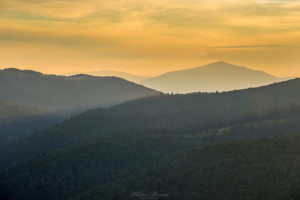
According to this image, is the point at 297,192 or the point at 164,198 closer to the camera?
the point at 297,192

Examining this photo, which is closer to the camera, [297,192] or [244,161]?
[297,192]

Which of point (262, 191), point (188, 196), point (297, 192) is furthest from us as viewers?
point (188, 196)

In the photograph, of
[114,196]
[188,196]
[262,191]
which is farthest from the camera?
[114,196]

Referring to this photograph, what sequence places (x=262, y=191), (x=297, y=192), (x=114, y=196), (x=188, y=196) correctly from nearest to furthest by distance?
(x=297, y=192), (x=262, y=191), (x=188, y=196), (x=114, y=196)

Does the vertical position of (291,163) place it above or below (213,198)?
above

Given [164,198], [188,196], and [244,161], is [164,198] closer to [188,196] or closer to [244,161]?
[188,196]

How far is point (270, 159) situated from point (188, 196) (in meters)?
54.7

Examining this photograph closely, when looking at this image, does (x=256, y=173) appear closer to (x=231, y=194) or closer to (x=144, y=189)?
(x=231, y=194)

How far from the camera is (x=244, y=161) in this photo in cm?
19525

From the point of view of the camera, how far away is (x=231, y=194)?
550 ft

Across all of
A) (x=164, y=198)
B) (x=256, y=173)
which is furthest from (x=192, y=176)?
(x=256, y=173)

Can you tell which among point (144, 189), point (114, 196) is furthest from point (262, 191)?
point (114, 196)

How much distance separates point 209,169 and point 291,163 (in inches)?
1759

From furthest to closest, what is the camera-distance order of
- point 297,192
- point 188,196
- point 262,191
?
point 188,196
point 262,191
point 297,192
